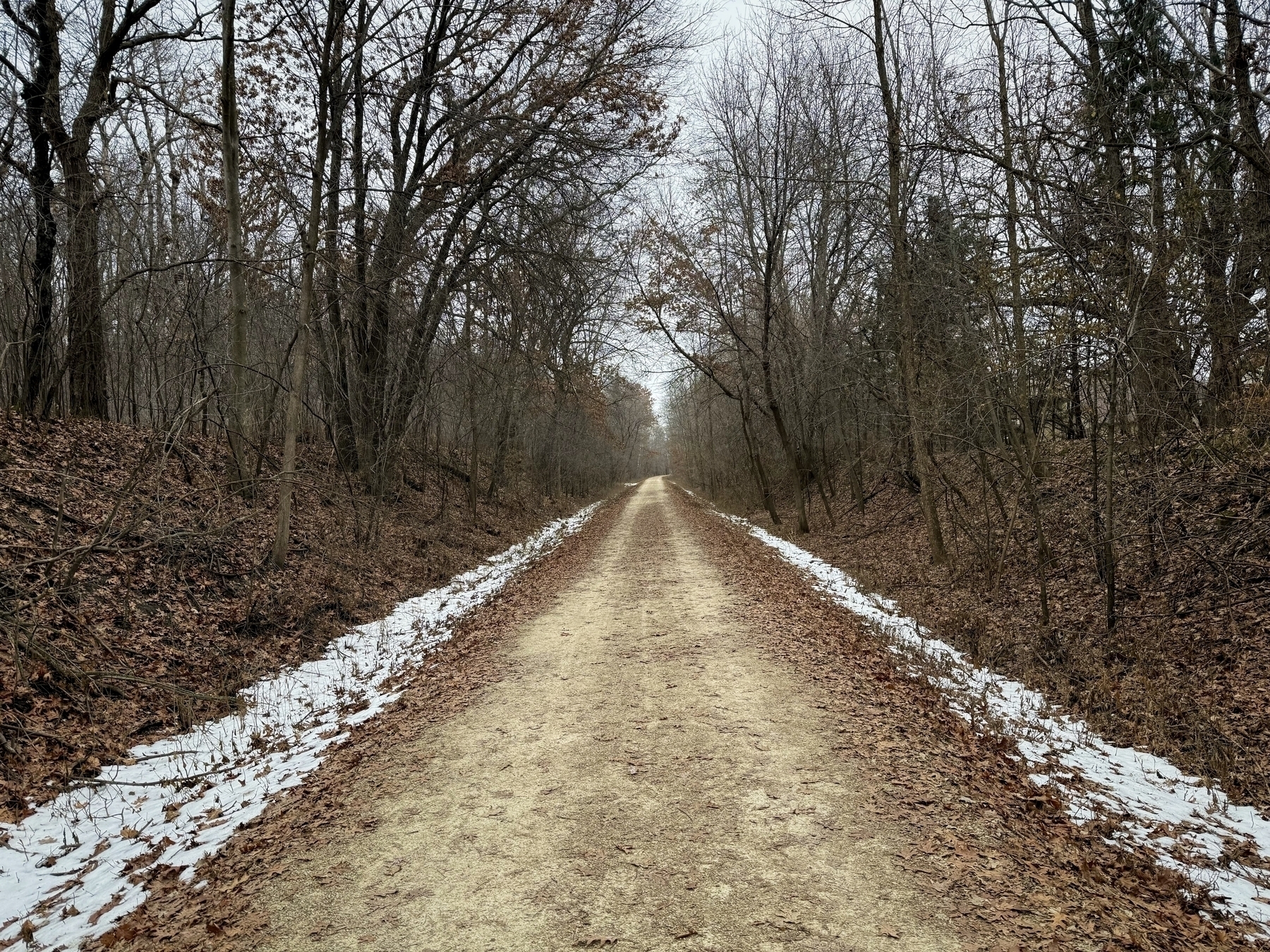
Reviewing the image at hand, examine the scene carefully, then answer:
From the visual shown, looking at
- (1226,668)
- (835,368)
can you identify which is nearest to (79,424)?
(1226,668)

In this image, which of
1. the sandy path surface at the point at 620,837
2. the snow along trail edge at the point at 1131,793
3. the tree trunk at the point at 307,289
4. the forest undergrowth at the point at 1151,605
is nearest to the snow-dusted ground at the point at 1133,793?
the snow along trail edge at the point at 1131,793

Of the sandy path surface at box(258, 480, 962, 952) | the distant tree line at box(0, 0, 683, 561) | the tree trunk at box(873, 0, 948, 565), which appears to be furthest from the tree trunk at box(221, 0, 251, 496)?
the tree trunk at box(873, 0, 948, 565)

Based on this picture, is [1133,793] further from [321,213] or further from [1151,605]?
[321,213]

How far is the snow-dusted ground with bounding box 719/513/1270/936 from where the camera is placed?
365cm

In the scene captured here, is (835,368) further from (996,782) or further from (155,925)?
(155,925)

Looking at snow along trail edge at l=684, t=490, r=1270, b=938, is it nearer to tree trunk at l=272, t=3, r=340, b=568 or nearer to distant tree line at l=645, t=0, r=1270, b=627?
distant tree line at l=645, t=0, r=1270, b=627

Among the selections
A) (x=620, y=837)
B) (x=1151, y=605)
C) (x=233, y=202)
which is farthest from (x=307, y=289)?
(x=1151, y=605)

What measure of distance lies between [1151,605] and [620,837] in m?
7.05

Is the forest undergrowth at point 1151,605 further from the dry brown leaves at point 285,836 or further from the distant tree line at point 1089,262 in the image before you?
the dry brown leaves at point 285,836

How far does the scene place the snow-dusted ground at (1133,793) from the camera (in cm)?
365

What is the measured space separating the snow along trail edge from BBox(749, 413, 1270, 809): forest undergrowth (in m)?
0.24

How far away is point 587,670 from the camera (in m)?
6.79

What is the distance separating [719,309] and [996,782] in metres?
17.9

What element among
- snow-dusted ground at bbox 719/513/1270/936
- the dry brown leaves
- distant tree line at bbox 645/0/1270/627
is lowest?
snow-dusted ground at bbox 719/513/1270/936
